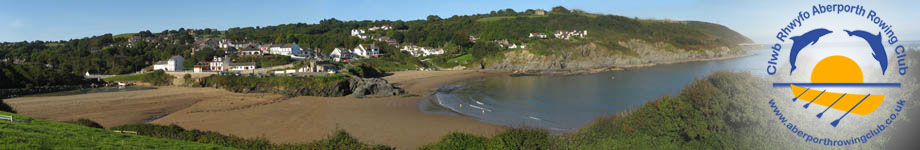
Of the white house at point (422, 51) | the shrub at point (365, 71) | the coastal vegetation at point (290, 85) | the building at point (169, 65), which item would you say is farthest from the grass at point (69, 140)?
the white house at point (422, 51)

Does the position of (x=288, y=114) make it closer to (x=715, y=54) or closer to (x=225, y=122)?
(x=225, y=122)

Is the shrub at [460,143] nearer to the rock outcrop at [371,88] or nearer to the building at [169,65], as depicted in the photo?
the rock outcrop at [371,88]

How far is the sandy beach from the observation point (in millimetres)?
19109

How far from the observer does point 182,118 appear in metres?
23.2

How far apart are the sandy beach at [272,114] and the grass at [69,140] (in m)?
5.97

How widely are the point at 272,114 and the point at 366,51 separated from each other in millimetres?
48763

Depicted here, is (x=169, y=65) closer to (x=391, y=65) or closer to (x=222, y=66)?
(x=222, y=66)

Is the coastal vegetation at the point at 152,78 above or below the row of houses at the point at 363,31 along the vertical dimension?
below

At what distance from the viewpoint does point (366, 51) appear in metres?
72.4

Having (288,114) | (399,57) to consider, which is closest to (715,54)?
(399,57)

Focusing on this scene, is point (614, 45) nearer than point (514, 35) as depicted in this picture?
Yes

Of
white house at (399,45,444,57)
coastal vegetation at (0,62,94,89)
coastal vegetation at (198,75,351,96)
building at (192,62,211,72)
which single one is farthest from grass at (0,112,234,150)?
white house at (399,45,444,57)

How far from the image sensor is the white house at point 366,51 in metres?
72.3

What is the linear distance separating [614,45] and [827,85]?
71969 mm
